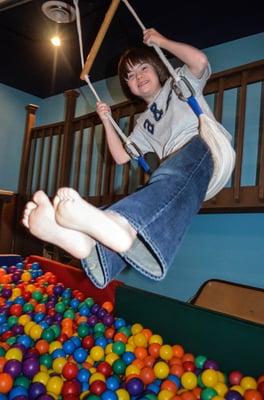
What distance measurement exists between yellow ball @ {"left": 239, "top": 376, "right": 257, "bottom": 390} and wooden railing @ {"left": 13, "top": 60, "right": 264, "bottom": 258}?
0.89 metres

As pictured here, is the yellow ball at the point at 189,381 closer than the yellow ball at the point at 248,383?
No

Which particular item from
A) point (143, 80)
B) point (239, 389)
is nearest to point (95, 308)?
point (239, 389)

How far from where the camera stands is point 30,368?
129 centimetres

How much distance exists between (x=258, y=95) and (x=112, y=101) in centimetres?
151

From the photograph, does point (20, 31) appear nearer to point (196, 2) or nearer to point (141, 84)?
point (196, 2)

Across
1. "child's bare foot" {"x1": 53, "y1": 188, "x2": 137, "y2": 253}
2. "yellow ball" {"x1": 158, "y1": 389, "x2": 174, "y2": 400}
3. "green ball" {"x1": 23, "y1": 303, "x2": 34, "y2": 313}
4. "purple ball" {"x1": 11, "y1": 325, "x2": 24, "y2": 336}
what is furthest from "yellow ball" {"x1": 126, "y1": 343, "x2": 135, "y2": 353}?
"child's bare foot" {"x1": 53, "y1": 188, "x2": 137, "y2": 253}

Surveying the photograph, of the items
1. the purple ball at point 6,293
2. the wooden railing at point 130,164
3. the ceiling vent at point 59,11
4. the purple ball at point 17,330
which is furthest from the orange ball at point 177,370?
the ceiling vent at point 59,11

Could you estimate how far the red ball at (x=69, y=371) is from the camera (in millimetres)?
1283

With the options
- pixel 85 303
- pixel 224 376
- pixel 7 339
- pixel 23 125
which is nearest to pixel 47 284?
pixel 85 303

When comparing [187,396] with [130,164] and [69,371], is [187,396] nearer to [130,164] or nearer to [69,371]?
[69,371]

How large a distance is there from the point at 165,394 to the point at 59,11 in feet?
7.74

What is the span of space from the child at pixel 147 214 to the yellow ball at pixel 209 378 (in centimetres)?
56

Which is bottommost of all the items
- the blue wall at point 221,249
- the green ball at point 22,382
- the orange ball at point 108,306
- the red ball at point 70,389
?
the green ball at point 22,382

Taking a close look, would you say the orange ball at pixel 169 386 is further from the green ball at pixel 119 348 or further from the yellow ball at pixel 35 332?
the yellow ball at pixel 35 332
